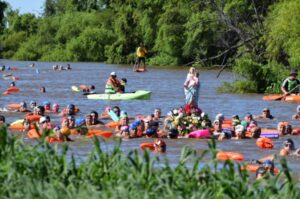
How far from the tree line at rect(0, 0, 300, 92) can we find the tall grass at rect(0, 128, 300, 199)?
74.6ft

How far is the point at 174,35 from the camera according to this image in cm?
7025

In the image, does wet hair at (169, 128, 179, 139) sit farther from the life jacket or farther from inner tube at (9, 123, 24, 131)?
the life jacket

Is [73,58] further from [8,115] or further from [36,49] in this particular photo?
[8,115]

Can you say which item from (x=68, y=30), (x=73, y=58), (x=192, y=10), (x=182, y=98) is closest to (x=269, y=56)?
(x=182, y=98)

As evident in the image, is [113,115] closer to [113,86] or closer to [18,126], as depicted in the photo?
[18,126]

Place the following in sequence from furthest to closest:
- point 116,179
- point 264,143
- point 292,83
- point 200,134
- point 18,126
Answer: point 292,83, point 18,126, point 200,134, point 264,143, point 116,179

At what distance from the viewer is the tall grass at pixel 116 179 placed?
8914 mm

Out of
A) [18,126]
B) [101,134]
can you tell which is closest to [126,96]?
[18,126]

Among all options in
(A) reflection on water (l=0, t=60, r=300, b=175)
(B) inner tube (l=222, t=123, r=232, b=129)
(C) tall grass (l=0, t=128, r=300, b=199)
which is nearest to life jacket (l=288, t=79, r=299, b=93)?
(A) reflection on water (l=0, t=60, r=300, b=175)

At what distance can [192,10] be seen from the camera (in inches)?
2512

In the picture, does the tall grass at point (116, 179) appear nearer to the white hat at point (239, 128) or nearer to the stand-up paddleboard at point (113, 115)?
the white hat at point (239, 128)

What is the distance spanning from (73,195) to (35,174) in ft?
3.57

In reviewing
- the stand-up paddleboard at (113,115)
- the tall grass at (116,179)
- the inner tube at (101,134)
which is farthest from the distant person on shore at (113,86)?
the tall grass at (116,179)

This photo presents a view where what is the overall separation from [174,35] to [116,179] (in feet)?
200
